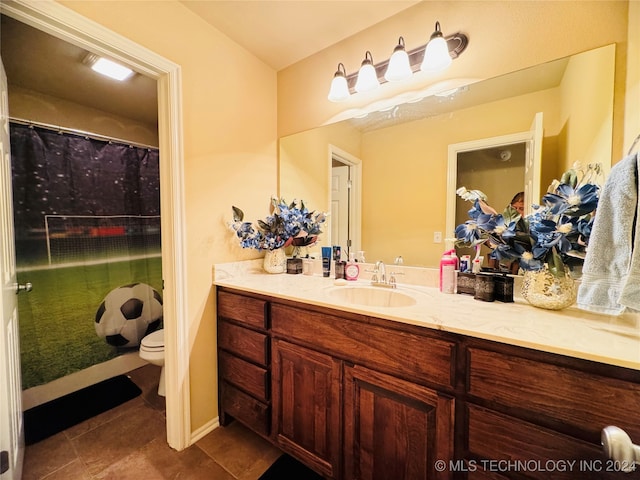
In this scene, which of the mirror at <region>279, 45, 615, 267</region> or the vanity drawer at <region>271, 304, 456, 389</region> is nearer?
the vanity drawer at <region>271, 304, 456, 389</region>

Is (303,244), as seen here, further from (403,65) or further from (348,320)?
(403,65)

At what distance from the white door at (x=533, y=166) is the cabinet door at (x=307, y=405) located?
1.10m

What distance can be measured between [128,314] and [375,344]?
219cm

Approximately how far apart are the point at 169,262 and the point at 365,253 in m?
1.12

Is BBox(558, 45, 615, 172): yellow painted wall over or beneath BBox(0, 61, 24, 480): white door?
over

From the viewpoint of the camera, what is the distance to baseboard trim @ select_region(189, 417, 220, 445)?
1440mm

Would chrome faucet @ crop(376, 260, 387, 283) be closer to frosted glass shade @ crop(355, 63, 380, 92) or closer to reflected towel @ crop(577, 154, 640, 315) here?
reflected towel @ crop(577, 154, 640, 315)

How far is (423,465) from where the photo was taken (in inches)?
34.0

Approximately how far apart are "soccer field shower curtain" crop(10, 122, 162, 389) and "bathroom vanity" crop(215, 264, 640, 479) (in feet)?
4.67

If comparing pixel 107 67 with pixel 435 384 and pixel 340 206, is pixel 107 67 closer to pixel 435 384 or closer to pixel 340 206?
pixel 340 206

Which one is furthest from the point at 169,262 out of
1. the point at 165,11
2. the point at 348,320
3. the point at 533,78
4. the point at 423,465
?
the point at 533,78

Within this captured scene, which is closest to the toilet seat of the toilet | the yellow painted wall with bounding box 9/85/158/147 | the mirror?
the toilet

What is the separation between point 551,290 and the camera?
920 millimetres

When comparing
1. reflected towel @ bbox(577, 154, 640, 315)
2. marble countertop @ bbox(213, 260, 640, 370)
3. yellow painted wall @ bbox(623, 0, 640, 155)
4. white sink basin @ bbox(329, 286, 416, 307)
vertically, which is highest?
yellow painted wall @ bbox(623, 0, 640, 155)
